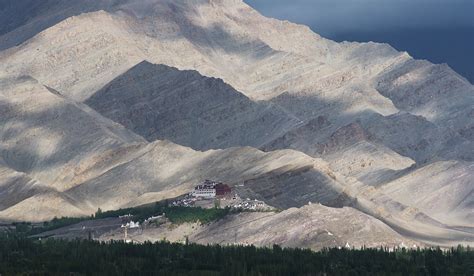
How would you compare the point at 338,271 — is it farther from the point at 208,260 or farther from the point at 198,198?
the point at 198,198

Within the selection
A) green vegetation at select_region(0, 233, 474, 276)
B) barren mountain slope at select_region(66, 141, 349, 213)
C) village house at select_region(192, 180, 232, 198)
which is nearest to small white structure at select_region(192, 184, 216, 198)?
village house at select_region(192, 180, 232, 198)

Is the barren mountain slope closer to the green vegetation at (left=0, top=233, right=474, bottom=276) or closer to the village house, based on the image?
the village house

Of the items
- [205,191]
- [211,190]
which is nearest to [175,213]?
[211,190]

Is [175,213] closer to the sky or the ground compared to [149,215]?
closer to the ground

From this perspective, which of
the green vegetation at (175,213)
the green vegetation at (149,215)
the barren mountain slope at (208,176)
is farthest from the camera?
the barren mountain slope at (208,176)

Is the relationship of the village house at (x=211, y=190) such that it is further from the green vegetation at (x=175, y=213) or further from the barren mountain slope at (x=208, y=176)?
the barren mountain slope at (x=208, y=176)

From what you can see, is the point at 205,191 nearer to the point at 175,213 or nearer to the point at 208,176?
the point at 175,213

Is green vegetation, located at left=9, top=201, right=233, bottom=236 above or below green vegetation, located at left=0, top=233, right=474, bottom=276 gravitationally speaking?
above

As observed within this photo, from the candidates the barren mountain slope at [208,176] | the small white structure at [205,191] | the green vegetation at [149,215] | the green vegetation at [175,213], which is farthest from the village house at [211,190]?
the barren mountain slope at [208,176]

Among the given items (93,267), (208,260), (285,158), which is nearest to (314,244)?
(208,260)
